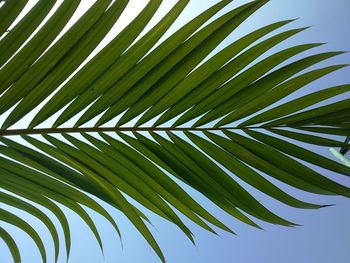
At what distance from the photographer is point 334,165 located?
2.58 ft

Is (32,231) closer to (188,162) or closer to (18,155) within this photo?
(18,155)

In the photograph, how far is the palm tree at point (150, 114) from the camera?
752mm

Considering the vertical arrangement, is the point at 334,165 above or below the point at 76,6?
below

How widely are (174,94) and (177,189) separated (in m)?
0.17

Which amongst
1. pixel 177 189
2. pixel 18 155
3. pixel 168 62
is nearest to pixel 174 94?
pixel 168 62

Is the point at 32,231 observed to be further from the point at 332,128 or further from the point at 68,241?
the point at 332,128

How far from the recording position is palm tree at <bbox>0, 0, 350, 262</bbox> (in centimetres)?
75

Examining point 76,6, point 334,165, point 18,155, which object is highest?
point 76,6

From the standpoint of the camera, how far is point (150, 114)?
86cm

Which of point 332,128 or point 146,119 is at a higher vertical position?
point 146,119

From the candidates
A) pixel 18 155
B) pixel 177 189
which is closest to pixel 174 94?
pixel 177 189

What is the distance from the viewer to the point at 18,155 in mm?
750

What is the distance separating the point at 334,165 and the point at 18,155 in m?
0.54

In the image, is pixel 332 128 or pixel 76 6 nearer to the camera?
pixel 76 6
